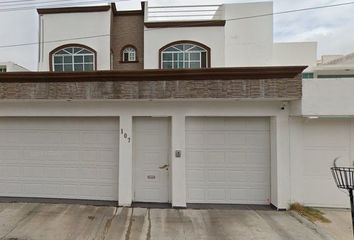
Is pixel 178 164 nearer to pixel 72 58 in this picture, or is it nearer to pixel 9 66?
pixel 72 58

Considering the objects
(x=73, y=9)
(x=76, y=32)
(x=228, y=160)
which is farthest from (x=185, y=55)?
(x=228, y=160)

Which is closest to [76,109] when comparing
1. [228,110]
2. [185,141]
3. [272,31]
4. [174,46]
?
[185,141]

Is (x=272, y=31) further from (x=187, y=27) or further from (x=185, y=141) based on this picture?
(x=185, y=141)

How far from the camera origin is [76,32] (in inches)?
569

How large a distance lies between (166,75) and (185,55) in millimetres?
8177

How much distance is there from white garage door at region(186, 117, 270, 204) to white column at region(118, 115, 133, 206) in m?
1.50

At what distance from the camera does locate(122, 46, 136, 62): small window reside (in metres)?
15.4

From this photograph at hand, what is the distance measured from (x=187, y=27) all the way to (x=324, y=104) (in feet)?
32.4

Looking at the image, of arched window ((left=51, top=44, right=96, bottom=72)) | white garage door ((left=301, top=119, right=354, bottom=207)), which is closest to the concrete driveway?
white garage door ((left=301, top=119, right=354, bottom=207))

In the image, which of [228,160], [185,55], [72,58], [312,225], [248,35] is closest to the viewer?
[312,225]

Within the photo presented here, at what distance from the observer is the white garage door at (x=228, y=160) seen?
680 centimetres

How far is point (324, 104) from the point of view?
6000 mm

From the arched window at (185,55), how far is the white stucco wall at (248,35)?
7.11 ft

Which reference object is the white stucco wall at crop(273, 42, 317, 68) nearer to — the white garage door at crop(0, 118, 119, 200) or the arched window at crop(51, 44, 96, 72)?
the arched window at crop(51, 44, 96, 72)
